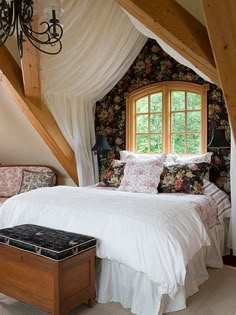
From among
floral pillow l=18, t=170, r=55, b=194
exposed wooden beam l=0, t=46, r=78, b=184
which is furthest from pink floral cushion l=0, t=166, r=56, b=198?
exposed wooden beam l=0, t=46, r=78, b=184

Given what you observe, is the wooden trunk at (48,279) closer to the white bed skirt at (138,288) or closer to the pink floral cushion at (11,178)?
the white bed skirt at (138,288)

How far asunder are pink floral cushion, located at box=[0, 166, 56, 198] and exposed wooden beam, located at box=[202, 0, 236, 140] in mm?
3368

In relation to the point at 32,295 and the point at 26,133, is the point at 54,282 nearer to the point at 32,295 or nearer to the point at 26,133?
the point at 32,295

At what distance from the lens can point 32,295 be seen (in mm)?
2463

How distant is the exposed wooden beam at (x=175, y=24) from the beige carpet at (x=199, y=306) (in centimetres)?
178

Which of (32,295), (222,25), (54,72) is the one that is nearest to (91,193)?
(32,295)

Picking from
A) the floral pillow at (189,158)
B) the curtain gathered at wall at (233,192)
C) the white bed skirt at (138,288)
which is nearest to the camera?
the white bed skirt at (138,288)

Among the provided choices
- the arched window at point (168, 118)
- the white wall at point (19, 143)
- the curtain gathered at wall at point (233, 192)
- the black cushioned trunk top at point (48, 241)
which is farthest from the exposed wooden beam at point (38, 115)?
the curtain gathered at wall at point (233, 192)

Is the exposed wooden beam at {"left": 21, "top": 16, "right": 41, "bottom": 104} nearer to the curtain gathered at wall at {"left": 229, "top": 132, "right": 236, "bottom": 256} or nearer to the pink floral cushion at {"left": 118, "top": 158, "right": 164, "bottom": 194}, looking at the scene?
the pink floral cushion at {"left": 118, "top": 158, "right": 164, "bottom": 194}

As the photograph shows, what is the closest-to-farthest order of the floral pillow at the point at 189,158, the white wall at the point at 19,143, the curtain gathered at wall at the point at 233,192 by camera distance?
the curtain gathered at wall at the point at 233,192 < the floral pillow at the point at 189,158 < the white wall at the point at 19,143

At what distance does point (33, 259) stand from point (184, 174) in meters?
1.87

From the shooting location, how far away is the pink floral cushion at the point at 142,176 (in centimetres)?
361

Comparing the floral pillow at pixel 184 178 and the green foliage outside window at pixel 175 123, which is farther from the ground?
the green foliage outside window at pixel 175 123

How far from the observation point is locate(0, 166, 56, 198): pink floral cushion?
197 inches
